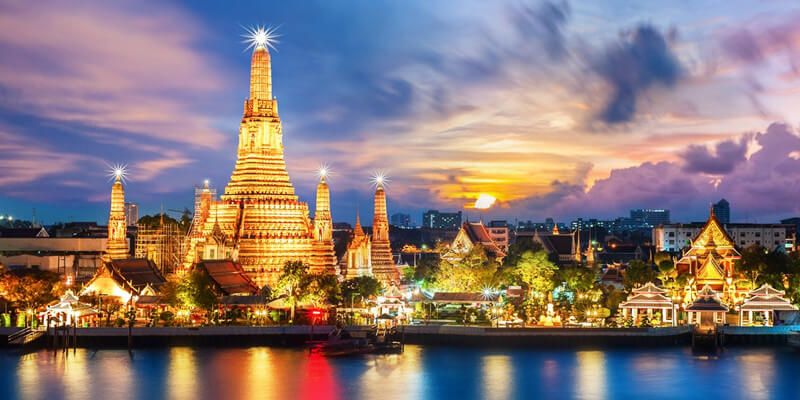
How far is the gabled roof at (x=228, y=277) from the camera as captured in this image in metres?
57.2

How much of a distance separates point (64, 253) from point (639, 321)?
1950 inches

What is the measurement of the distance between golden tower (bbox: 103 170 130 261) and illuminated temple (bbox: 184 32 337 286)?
196 inches

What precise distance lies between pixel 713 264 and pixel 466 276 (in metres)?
15.3

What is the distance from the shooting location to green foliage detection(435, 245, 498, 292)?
64312mm

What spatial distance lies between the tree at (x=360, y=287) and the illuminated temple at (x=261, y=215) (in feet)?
13.0

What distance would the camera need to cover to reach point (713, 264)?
60.8 m

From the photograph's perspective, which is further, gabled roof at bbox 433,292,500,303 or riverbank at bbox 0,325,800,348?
gabled roof at bbox 433,292,500,303

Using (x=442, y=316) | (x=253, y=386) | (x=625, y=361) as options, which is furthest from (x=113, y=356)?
(x=625, y=361)

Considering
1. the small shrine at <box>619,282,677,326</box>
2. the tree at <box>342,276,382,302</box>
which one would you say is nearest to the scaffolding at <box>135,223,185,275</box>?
the tree at <box>342,276,382,302</box>

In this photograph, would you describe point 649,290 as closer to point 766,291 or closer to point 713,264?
point 713,264

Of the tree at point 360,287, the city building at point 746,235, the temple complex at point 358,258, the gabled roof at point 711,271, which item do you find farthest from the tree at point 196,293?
the city building at point 746,235

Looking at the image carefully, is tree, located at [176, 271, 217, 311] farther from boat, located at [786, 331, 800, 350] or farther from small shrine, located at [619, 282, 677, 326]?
boat, located at [786, 331, 800, 350]

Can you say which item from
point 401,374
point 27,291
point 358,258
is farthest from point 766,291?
point 27,291

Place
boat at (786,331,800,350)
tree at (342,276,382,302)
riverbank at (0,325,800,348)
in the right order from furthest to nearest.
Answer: tree at (342,276,382,302)
boat at (786,331,800,350)
riverbank at (0,325,800,348)
